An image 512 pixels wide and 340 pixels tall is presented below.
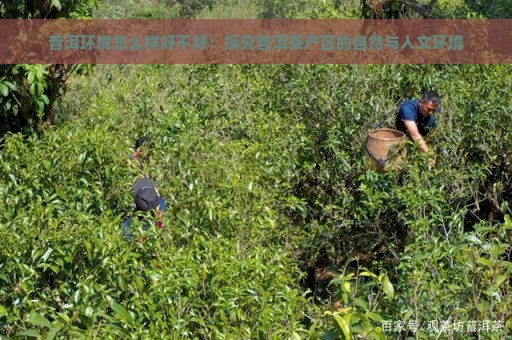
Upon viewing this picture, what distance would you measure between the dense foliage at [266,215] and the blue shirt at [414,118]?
168 mm

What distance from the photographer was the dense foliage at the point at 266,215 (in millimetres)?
2666

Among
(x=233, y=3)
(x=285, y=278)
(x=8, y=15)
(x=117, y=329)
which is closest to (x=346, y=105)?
(x=285, y=278)

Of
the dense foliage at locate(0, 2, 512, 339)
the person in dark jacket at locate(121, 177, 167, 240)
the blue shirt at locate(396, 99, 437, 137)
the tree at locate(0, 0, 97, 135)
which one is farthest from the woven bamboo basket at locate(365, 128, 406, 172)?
the tree at locate(0, 0, 97, 135)

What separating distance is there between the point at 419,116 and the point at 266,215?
1.70m

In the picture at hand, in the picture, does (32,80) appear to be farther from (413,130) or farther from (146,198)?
(413,130)

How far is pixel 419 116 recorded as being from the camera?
16.3ft

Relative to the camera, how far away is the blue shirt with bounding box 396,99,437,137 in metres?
4.94

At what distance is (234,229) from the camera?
358cm

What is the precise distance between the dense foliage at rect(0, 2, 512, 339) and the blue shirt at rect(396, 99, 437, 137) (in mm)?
168

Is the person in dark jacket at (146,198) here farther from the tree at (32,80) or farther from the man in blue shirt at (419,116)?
the man in blue shirt at (419,116)

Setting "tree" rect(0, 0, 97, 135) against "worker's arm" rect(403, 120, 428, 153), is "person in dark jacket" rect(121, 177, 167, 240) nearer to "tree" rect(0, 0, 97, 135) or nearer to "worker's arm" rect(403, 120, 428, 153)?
"tree" rect(0, 0, 97, 135)

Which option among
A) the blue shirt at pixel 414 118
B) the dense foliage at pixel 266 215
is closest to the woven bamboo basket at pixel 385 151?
the dense foliage at pixel 266 215

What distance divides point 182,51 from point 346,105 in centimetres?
371

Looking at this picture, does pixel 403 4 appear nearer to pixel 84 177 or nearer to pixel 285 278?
pixel 84 177
